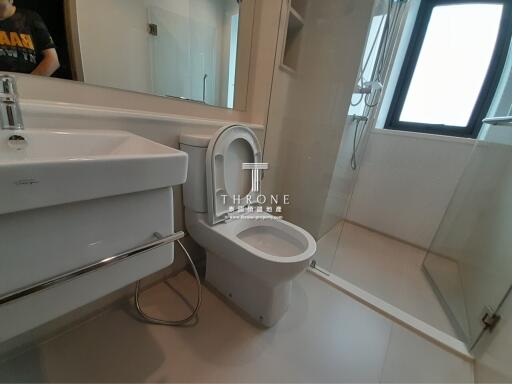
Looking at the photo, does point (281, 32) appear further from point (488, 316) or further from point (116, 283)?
point (488, 316)

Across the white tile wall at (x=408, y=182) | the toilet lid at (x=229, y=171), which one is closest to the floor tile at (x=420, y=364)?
the toilet lid at (x=229, y=171)

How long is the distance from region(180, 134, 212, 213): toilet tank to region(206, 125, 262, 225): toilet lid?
4 cm

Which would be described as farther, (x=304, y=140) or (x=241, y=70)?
(x=304, y=140)

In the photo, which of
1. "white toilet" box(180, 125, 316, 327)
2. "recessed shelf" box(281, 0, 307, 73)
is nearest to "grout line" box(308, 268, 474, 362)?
"white toilet" box(180, 125, 316, 327)

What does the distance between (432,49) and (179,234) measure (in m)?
2.41

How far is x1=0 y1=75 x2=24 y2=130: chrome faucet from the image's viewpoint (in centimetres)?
50

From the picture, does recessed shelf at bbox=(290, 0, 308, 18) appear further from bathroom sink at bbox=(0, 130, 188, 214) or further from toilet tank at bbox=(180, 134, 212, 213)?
bathroom sink at bbox=(0, 130, 188, 214)

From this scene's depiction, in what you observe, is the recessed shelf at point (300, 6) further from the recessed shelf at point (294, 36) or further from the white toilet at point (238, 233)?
the white toilet at point (238, 233)

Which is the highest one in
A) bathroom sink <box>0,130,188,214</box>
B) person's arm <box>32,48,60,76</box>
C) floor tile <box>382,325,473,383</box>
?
person's arm <box>32,48,60,76</box>

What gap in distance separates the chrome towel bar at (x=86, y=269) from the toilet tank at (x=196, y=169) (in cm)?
40

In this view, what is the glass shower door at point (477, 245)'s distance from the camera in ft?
3.19

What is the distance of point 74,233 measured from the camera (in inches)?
16.9

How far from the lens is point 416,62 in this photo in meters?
1.78

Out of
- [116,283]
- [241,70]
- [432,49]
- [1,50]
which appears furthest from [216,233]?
[432,49]
